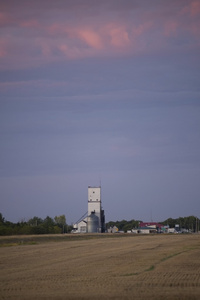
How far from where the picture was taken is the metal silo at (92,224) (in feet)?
431

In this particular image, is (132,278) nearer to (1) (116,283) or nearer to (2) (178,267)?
(1) (116,283)

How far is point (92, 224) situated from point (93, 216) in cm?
242

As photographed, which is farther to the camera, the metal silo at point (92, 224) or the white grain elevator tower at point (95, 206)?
the white grain elevator tower at point (95, 206)

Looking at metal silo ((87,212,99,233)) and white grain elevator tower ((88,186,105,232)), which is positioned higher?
white grain elevator tower ((88,186,105,232))

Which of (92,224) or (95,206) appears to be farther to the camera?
(95,206)

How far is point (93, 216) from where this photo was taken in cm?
13250

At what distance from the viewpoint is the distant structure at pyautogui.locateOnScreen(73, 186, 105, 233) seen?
131750mm

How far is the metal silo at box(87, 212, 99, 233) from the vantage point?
131 meters

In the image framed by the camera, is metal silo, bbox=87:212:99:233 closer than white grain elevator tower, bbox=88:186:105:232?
Yes

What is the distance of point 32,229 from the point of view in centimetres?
11138

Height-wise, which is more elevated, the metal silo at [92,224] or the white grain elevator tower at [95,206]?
the white grain elevator tower at [95,206]

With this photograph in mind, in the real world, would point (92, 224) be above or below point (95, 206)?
below

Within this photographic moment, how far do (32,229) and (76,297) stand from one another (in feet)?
325

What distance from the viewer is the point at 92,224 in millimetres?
131250
